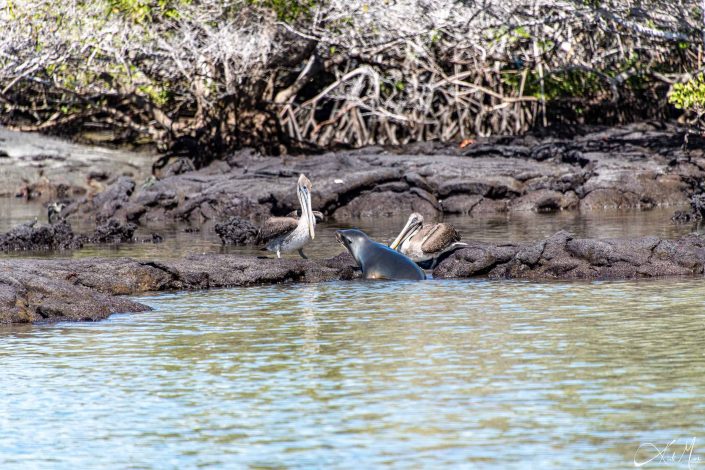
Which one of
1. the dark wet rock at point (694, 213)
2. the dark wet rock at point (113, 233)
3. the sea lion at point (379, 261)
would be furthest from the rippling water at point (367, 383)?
the dark wet rock at point (694, 213)

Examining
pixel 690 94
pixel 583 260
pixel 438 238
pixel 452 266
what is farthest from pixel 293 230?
pixel 690 94

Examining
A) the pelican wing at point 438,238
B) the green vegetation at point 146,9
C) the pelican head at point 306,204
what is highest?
the green vegetation at point 146,9

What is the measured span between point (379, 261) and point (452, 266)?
75cm

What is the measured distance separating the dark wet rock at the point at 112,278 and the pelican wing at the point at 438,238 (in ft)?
3.06

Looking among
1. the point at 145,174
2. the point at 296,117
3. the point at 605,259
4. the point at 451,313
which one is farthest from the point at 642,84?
the point at 451,313

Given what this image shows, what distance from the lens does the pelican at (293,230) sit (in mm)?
14141

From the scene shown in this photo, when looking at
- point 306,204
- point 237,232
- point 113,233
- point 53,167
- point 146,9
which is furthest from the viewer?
point 53,167

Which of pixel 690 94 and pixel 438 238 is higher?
pixel 690 94

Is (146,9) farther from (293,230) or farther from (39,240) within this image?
(293,230)

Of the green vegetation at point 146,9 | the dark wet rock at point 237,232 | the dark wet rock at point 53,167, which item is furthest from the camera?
the dark wet rock at point 53,167

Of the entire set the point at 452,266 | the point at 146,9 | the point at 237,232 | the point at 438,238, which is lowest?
the point at 452,266

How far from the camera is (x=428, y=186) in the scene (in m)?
25.2

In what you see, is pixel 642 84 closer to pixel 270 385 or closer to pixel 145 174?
pixel 145 174

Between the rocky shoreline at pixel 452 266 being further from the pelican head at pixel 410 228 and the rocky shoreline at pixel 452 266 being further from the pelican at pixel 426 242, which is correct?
the pelican head at pixel 410 228
